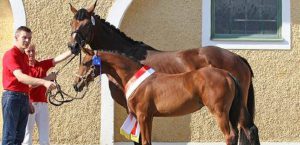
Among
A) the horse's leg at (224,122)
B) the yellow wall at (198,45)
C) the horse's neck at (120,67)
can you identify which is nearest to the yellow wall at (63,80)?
the yellow wall at (198,45)

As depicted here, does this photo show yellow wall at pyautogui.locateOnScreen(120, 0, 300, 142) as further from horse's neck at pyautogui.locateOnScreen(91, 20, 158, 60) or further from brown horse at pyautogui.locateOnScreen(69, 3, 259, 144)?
horse's neck at pyautogui.locateOnScreen(91, 20, 158, 60)

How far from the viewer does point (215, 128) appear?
28.7ft

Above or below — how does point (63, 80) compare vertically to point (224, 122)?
above

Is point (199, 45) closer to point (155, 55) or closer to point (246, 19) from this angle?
point (246, 19)

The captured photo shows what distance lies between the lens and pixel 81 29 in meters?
6.30

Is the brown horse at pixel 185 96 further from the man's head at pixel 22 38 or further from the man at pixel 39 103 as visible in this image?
the man at pixel 39 103

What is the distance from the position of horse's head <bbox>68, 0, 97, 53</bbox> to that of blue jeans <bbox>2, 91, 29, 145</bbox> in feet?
3.78

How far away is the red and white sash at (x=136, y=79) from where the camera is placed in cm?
549

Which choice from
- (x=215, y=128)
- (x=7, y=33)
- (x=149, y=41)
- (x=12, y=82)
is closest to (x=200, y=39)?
(x=149, y=41)

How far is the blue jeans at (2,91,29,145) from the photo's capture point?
5094mm

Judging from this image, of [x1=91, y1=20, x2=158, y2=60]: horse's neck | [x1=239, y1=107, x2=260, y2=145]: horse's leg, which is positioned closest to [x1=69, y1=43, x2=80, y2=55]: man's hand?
[x1=91, y1=20, x2=158, y2=60]: horse's neck

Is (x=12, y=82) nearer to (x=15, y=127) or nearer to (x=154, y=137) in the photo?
(x=15, y=127)

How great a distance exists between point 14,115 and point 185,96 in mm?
1611

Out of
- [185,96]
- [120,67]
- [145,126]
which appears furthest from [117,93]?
[185,96]
